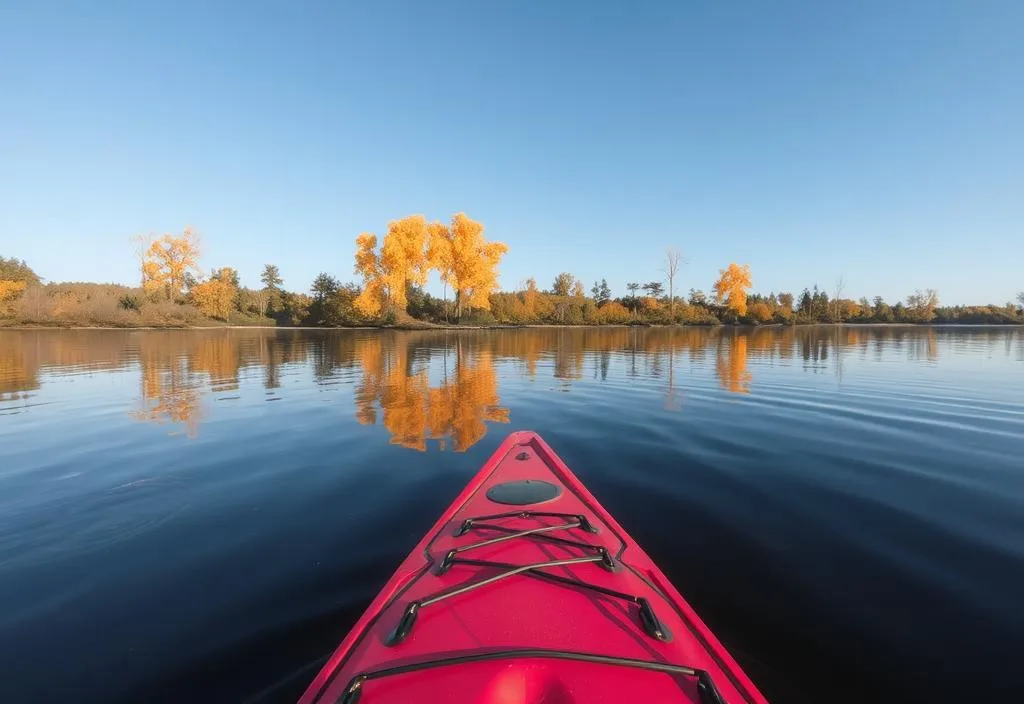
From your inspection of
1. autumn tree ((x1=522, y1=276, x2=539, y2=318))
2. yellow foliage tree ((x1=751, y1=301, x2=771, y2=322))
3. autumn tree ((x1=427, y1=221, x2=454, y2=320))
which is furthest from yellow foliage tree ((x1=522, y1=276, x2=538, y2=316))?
yellow foliage tree ((x1=751, y1=301, x2=771, y2=322))

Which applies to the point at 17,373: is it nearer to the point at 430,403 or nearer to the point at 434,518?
the point at 430,403

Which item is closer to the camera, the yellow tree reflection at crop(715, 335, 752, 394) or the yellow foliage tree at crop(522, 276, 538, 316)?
the yellow tree reflection at crop(715, 335, 752, 394)

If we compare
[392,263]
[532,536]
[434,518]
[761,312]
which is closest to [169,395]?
[434,518]

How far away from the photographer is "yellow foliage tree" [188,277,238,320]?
158 ft

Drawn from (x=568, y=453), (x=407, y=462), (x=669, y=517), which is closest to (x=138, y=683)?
(x=407, y=462)

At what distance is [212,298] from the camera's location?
160ft

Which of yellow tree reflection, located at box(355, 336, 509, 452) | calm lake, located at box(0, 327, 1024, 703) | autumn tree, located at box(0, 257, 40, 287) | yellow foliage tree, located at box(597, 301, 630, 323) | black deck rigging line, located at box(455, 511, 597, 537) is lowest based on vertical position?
calm lake, located at box(0, 327, 1024, 703)

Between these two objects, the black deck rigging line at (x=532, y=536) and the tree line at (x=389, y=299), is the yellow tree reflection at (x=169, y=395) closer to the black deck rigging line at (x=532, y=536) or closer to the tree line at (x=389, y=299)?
the black deck rigging line at (x=532, y=536)

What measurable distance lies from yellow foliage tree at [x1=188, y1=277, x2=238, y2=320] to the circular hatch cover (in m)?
56.2

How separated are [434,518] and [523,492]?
3.86ft

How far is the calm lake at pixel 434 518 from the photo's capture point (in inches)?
89.6

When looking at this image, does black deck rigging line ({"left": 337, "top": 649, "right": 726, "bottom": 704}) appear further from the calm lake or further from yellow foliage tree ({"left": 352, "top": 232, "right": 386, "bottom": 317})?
yellow foliage tree ({"left": 352, "top": 232, "right": 386, "bottom": 317})

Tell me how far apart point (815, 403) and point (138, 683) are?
9923 mm

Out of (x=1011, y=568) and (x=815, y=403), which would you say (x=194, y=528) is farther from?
(x=815, y=403)
